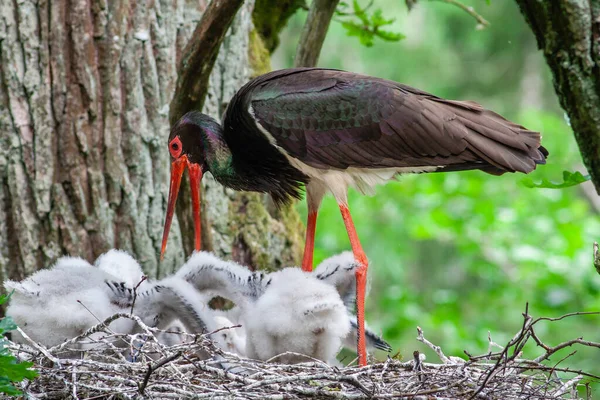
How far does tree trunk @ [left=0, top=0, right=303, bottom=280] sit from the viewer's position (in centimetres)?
471

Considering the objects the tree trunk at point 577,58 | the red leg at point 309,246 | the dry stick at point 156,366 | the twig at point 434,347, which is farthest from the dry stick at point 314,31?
the dry stick at point 156,366

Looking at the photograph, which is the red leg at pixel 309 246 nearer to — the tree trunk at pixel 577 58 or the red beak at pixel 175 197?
the red beak at pixel 175 197

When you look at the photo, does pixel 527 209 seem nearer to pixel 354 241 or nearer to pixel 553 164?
pixel 553 164

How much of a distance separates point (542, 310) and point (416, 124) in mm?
5924

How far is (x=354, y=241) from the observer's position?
455cm

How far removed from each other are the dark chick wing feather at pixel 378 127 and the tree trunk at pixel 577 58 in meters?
0.56

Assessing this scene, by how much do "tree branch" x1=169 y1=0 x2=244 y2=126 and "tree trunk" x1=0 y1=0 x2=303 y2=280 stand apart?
0.67m

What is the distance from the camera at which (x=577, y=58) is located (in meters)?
3.60

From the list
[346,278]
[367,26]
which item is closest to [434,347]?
[346,278]

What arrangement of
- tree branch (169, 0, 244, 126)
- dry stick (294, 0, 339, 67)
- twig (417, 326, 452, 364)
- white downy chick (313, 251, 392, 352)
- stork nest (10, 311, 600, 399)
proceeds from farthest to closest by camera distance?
dry stick (294, 0, 339, 67) → white downy chick (313, 251, 392, 352) → tree branch (169, 0, 244, 126) → twig (417, 326, 452, 364) → stork nest (10, 311, 600, 399)

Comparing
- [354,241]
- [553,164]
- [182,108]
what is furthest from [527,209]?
[182,108]

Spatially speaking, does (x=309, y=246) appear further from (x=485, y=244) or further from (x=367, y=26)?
(x=485, y=244)

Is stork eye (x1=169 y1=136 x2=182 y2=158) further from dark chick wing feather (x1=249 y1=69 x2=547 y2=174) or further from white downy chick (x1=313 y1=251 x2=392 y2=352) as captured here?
white downy chick (x1=313 y1=251 x2=392 y2=352)

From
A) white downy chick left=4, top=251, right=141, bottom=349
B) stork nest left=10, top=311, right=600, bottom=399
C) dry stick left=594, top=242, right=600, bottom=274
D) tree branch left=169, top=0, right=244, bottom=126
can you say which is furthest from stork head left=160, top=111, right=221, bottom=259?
dry stick left=594, top=242, right=600, bottom=274
